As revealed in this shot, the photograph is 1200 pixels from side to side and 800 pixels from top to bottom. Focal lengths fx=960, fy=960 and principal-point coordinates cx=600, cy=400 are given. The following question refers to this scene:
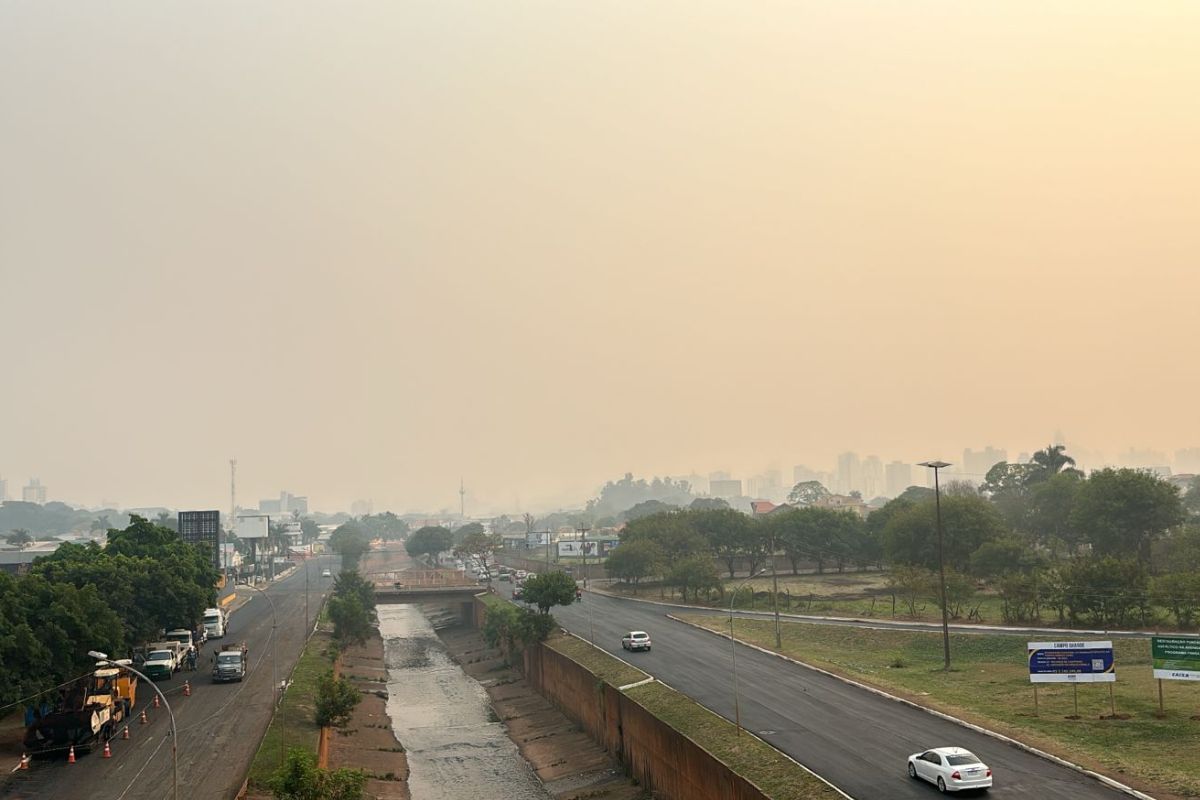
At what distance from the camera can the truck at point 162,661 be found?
74125 millimetres

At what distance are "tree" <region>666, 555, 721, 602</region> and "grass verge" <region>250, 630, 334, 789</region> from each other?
4311cm

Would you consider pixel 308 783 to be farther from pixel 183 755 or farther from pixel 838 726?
pixel 838 726

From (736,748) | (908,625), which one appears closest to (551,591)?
(908,625)

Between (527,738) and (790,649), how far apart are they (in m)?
21.2

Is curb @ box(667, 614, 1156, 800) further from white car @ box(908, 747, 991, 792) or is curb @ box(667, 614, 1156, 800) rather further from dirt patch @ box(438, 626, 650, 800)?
dirt patch @ box(438, 626, 650, 800)

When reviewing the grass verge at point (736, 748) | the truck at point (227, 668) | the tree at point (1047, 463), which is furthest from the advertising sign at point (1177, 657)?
the tree at point (1047, 463)

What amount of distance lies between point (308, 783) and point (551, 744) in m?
35.6

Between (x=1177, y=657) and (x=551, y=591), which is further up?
(x=1177, y=657)

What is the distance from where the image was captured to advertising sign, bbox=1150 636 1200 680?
43.6 m

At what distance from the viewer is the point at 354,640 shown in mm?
108688

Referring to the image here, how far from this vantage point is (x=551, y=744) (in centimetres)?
6956

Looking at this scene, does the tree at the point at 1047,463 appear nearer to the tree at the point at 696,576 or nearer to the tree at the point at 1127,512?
the tree at the point at 1127,512

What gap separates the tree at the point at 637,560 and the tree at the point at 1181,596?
2796 inches

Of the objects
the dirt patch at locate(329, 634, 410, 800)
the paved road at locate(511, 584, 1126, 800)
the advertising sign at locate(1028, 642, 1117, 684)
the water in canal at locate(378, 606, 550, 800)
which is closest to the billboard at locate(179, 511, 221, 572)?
the water in canal at locate(378, 606, 550, 800)
